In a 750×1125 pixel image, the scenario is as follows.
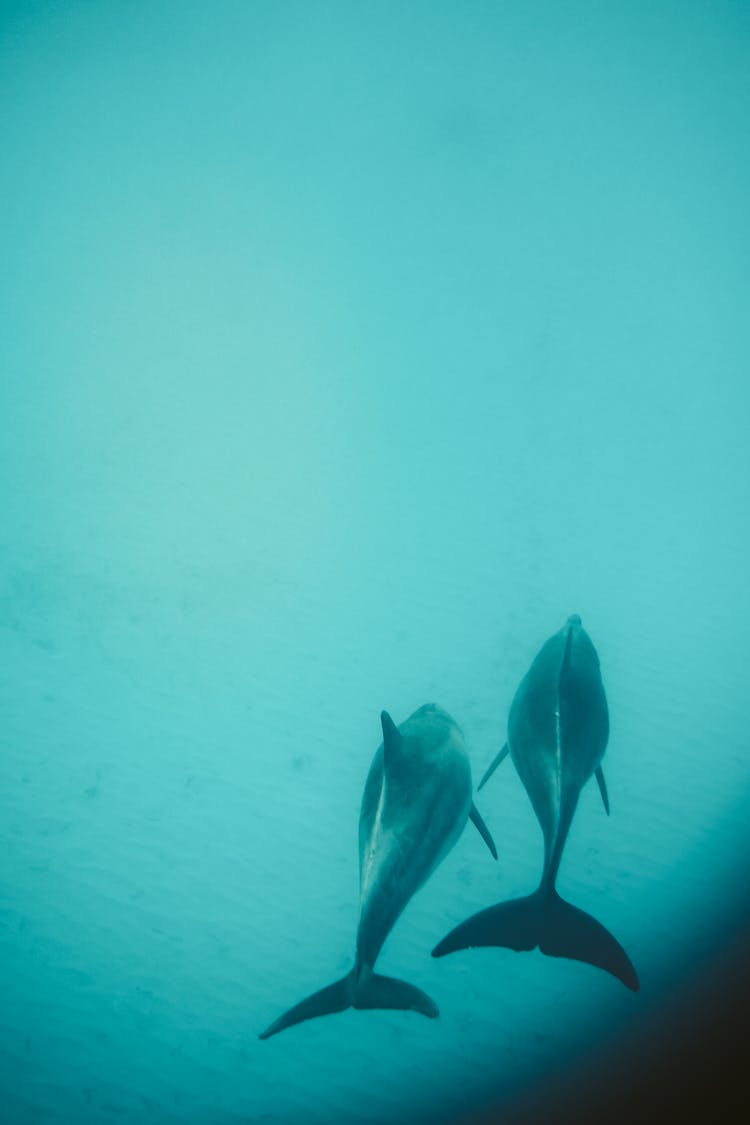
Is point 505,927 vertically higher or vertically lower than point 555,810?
lower

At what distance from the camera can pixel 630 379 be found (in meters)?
10.3

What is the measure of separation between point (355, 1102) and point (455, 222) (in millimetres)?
16811

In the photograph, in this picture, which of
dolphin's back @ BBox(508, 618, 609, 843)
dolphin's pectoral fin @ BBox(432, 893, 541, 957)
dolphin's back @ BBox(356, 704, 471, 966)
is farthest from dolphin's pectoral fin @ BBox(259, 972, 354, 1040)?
dolphin's back @ BBox(508, 618, 609, 843)

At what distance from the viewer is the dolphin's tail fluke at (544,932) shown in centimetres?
227

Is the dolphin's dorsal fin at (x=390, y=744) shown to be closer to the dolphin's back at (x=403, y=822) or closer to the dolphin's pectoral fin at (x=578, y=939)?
the dolphin's back at (x=403, y=822)

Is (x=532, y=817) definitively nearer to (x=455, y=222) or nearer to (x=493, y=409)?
(x=493, y=409)

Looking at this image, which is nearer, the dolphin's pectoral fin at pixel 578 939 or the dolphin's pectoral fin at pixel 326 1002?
the dolphin's pectoral fin at pixel 326 1002

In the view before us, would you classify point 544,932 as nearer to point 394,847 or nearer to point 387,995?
point 387,995

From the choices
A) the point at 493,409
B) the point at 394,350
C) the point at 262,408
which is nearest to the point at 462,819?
the point at 493,409

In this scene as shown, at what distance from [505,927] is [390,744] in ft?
4.04

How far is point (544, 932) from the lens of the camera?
7.75ft

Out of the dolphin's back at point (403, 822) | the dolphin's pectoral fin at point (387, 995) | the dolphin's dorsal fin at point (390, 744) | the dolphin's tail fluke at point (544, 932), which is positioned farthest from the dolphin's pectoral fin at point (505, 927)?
the dolphin's dorsal fin at point (390, 744)

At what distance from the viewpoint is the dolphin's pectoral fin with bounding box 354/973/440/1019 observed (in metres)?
2.15

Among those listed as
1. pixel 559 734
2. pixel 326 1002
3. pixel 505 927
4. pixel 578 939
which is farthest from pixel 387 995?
pixel 559 734
